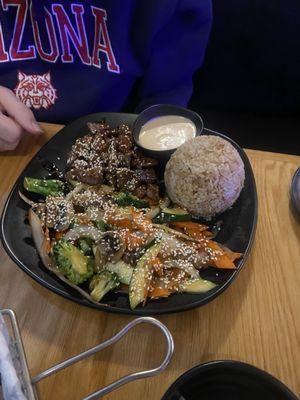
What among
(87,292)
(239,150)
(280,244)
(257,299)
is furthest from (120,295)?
(239,150)

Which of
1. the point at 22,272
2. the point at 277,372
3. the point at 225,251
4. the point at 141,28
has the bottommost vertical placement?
the point at 277,372

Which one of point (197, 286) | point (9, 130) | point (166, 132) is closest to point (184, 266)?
point (197, 286)

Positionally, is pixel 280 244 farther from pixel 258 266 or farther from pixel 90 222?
pixel 90 222

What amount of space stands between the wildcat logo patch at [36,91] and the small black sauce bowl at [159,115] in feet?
1.35

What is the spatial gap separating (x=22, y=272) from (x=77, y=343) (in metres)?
0.27

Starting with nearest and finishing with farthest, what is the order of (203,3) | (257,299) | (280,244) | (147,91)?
1. (257,299)
2. (280,244)
3. (203,3)
4. (147,91)

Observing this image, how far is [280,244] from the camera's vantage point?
1.19 meters

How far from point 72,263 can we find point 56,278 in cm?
6

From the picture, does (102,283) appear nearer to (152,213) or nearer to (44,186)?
(152,213)

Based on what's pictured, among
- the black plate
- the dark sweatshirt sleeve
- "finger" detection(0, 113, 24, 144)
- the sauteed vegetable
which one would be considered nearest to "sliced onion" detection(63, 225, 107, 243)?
the sauteed vegetable

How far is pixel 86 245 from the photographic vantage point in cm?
114

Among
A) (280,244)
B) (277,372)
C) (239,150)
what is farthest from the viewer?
(239,150)

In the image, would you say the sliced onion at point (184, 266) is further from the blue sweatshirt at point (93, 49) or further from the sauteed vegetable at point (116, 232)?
the blue sweatshirt at point (93, 49)

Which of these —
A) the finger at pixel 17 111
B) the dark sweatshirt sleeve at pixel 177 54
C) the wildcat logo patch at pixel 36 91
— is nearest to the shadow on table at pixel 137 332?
the finger at pixel 17 111
